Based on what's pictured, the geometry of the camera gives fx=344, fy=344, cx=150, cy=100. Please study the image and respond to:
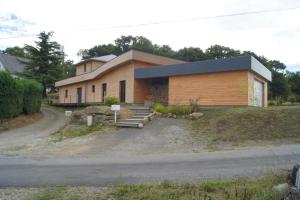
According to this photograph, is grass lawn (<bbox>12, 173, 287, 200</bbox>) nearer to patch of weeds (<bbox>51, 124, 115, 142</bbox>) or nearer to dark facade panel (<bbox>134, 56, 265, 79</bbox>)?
patch of weeds (<bbox>51, 124, 115, 142</bbox>)

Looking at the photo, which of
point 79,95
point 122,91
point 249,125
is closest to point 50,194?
point 249,125

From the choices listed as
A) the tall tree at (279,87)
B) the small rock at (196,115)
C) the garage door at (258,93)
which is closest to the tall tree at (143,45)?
the tall tree at (279,87)

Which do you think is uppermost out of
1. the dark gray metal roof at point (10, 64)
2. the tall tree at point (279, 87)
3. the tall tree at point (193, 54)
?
the tall tree at point (193, 54)

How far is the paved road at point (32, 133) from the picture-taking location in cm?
1781

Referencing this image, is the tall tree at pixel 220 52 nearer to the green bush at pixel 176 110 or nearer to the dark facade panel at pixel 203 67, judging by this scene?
the dark facade panel at pixel 203 67

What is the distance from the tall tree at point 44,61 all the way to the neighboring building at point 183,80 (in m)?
9.62

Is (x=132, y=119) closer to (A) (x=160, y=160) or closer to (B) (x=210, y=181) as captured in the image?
(A) (x=160, y=160)

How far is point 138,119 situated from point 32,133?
7.53 metres

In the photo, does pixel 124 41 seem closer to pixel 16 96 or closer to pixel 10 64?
pixel 10 64

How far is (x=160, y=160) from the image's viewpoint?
1113 cm

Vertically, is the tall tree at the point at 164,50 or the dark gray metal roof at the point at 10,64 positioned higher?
the tall tree at the point at 164,50

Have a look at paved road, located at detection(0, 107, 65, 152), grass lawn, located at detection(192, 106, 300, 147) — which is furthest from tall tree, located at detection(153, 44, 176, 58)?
grass lawn, located at detection(192, 106, 300, 147)

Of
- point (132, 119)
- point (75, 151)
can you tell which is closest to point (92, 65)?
point (132, 119)

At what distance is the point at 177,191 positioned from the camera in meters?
6.91
